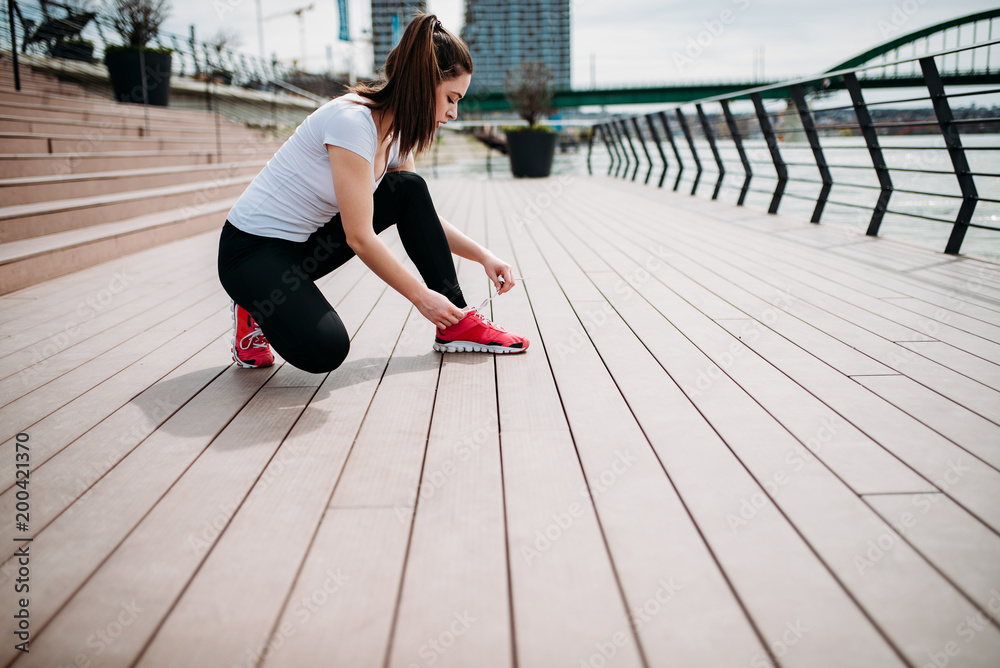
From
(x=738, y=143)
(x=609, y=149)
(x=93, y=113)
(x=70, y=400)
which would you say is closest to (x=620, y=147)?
(x=609, y=149)

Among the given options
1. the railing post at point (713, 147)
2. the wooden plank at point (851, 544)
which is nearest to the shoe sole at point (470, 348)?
the wooden plank at point (851, 544)

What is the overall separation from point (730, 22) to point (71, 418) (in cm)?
535

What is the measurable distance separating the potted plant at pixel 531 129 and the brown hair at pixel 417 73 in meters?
8.97

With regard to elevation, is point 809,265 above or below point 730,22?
below

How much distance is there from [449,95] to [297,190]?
1.54 feet

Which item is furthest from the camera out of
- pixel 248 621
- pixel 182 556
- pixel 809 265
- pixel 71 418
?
pixel 809 265

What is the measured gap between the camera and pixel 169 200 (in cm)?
502

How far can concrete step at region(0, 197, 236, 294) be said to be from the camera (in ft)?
9.41

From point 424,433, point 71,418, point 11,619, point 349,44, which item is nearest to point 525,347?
point 424,433

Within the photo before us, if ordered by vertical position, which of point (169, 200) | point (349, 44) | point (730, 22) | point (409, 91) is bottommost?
point (169, 200)

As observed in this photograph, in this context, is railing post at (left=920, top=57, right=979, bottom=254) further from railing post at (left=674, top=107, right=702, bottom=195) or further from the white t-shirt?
railing post at (left=674, top=107, right=702, bottom=195)

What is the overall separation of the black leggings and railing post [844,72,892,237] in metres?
3.05

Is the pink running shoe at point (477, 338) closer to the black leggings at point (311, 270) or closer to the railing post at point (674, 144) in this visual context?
the black leggings at point (311, 270)

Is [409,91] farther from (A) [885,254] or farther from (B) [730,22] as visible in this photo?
(B) [730,22]
